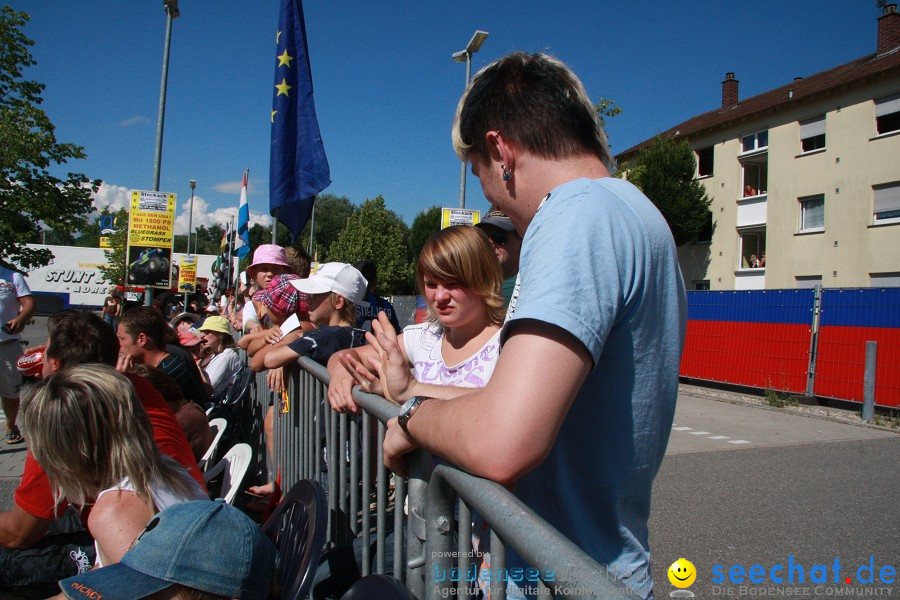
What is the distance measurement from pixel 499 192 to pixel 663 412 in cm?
56

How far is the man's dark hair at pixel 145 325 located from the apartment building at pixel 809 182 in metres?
23.6

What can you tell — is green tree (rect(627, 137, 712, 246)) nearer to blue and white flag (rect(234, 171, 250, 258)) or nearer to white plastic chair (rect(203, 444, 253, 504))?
blue and white flag (rect(234, 171, 250, 258))

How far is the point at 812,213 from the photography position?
2466cm

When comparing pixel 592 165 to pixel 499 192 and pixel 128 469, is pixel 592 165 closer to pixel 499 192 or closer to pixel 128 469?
pixel 499 192

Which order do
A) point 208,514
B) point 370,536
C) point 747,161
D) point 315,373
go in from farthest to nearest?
1. point 747,161
2. point 315,373
3. point 370,536
4. point 208,514

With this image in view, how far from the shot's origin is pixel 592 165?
1.23 m

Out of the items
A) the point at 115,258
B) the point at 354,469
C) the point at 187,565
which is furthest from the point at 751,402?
the point at 115,258

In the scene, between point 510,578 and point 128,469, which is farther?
point 128,469

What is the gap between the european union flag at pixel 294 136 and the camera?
4895 millimetres

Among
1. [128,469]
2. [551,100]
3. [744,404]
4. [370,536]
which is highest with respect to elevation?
[551,100]

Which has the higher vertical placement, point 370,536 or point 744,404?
point 370,536

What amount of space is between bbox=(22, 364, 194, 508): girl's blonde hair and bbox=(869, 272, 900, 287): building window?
24405 mm

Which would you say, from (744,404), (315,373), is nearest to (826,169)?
(744,404)

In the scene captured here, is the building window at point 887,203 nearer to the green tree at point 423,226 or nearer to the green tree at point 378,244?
the green tree at point 378,244
